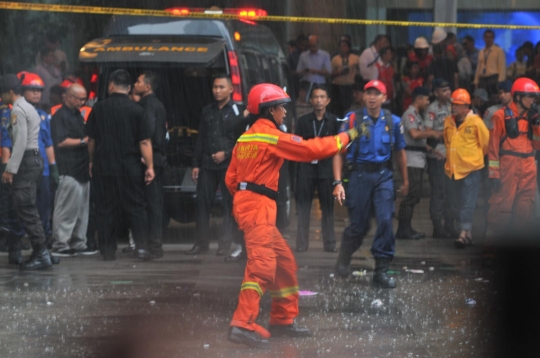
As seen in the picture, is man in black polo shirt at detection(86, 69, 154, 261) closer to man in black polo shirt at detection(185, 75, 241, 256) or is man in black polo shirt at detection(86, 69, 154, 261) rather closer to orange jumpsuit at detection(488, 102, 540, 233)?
man in black polo shirt at detection(185, 75, 241, 256)

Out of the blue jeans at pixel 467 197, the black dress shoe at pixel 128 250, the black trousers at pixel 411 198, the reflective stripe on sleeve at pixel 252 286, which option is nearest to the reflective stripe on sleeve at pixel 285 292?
the reflective stripe on sleeve at pixel 252 286

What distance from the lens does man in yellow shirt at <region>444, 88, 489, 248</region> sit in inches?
427

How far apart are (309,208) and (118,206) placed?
2.14 metres

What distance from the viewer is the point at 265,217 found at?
6.79 meters

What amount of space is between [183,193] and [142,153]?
1.49m

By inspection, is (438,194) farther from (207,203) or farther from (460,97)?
(207,203)

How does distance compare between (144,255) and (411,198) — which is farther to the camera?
(411,198)

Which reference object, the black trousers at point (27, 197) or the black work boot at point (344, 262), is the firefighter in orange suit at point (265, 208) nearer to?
the black work boot at point (344, 262)

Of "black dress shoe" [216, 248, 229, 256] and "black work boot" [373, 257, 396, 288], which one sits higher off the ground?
"black work boot" [373, 257, 396, 288]

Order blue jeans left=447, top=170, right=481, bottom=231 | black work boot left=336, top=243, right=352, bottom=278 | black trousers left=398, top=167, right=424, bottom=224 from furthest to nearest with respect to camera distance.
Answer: black trousers left=398, top=167, right=424, bottom=224 → blue jeans left=447, top=170, right=481, bottom=231 → black work boot left=336, top=243, right=352, bottom=278

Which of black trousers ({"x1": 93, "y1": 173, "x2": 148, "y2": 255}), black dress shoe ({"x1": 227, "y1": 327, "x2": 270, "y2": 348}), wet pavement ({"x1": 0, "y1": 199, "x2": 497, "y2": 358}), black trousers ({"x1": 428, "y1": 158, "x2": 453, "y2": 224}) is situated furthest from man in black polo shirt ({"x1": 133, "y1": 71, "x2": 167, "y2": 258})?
black dress shoe ({"x1": 227, "y1": 327, "x2": 270, "y2": 348})

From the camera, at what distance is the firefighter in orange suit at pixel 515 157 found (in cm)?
1034

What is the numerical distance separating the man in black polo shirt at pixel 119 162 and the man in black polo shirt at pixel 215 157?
632mm

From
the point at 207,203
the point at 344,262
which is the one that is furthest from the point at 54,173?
the point at 344,262
